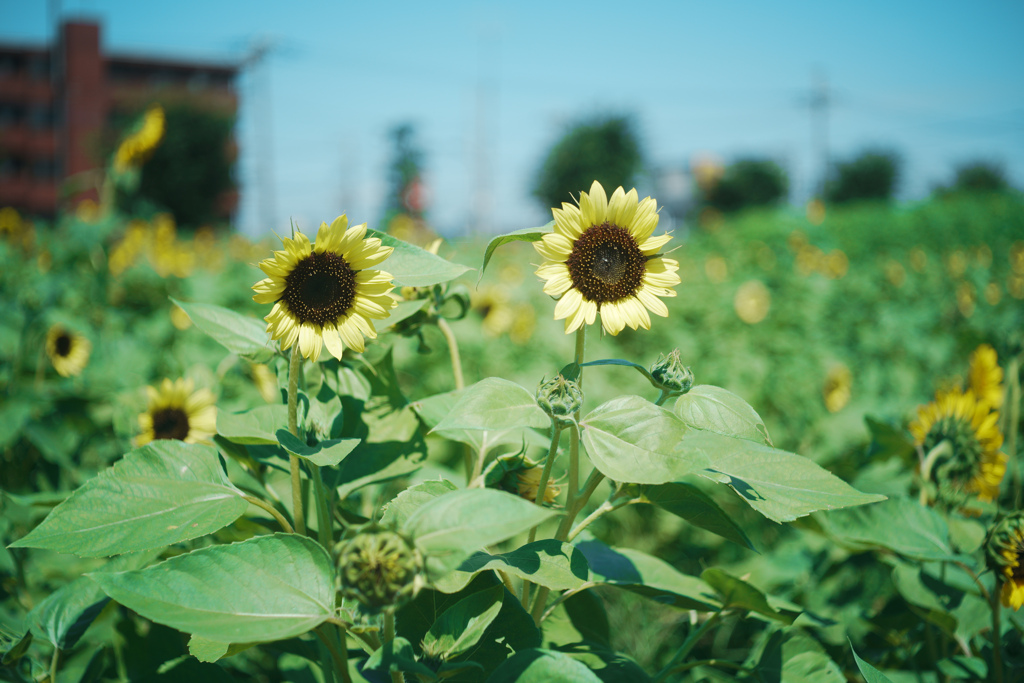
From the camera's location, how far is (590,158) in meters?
15.2

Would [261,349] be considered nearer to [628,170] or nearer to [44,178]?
[628,170]

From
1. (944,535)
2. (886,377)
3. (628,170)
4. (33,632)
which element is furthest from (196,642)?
(628,170)

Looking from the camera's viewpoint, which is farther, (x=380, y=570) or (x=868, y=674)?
(x=868, y=674)

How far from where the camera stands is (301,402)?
2.23 feet

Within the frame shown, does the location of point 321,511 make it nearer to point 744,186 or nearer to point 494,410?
point 494,410

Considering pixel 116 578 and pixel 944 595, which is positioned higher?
pixel 116 578

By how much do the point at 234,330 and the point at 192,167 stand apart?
18.7m

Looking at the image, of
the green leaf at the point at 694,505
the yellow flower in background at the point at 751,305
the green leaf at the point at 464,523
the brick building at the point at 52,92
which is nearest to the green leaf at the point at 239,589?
the green leaf at the point at 464,523

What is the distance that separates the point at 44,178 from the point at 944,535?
44.1 metres

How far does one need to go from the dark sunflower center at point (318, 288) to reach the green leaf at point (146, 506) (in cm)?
19

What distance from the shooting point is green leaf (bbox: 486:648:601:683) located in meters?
0.49

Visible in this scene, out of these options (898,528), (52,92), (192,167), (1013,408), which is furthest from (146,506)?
(52,92)

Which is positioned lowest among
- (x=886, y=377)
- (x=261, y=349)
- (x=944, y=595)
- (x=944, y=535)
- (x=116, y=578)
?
(x=886, y=377)

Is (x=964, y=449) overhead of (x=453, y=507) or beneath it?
beneath
